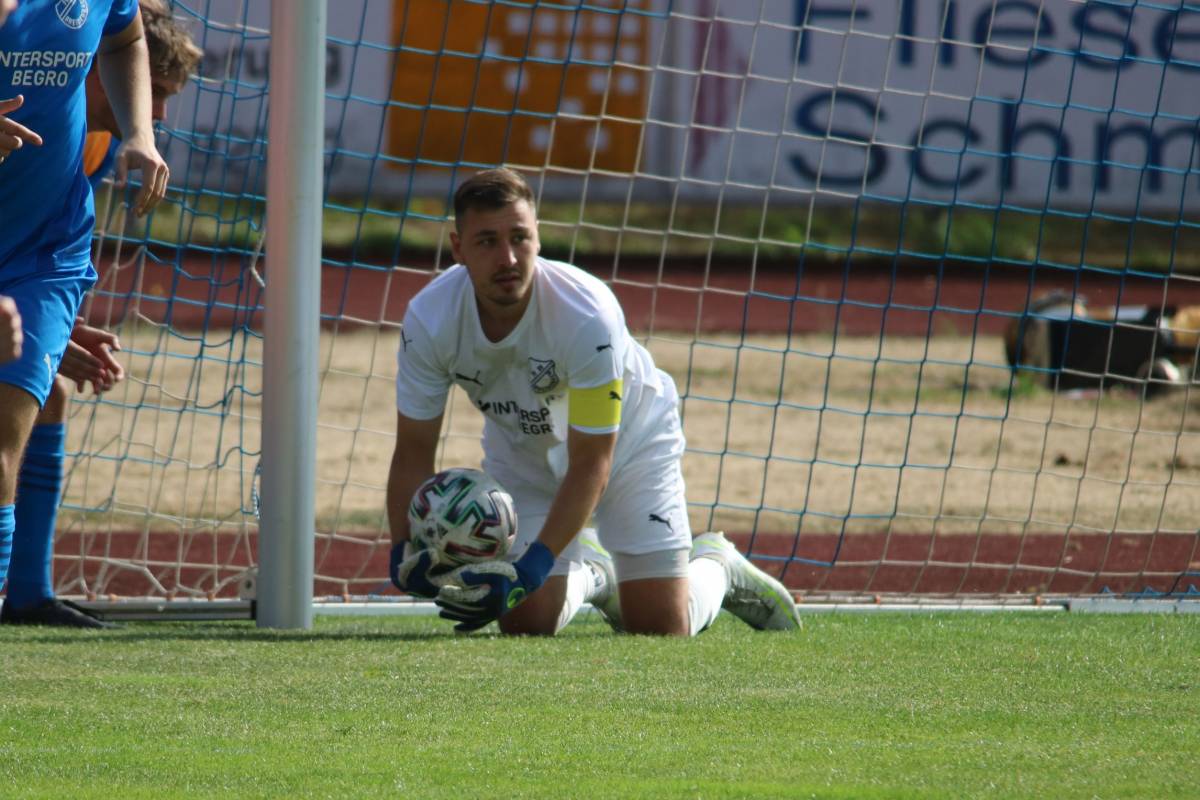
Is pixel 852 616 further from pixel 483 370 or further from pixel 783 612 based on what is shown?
pixel 483 370

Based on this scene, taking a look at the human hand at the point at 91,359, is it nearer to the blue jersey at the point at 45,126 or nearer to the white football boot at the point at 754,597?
the blue jersey at the point at 45,126

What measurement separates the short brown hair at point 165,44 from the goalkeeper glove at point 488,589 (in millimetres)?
1614

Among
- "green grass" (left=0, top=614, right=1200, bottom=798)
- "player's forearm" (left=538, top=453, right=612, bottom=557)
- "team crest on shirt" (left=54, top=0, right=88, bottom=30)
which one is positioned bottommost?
"green grass" (left=0, top=614, right=1200, bottom=798)

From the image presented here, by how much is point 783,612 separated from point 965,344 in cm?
907

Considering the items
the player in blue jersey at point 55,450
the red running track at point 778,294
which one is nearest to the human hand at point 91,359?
the player in blue jersey at point 55,450

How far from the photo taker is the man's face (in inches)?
164

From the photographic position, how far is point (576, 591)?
4.65 meters

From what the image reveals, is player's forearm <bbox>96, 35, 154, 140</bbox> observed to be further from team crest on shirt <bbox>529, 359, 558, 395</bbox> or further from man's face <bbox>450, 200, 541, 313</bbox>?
team crest on shirt <bbox>529, 359, 558, 395</bbox>

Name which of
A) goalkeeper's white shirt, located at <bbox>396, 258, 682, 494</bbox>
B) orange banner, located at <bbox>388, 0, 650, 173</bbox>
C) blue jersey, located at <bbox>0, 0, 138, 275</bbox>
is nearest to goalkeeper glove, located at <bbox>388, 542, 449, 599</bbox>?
goalkeeper's white shirt, located at <bbox>396, 258, 682, 494</bbox>

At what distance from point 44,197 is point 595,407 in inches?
62.4

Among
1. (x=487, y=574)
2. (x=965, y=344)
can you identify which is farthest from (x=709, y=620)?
(x=965, y=344)

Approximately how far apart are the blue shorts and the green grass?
657 mm

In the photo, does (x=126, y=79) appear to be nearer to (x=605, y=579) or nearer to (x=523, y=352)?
(x=523, y=352)

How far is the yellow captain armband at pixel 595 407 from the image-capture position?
4.29 metres
